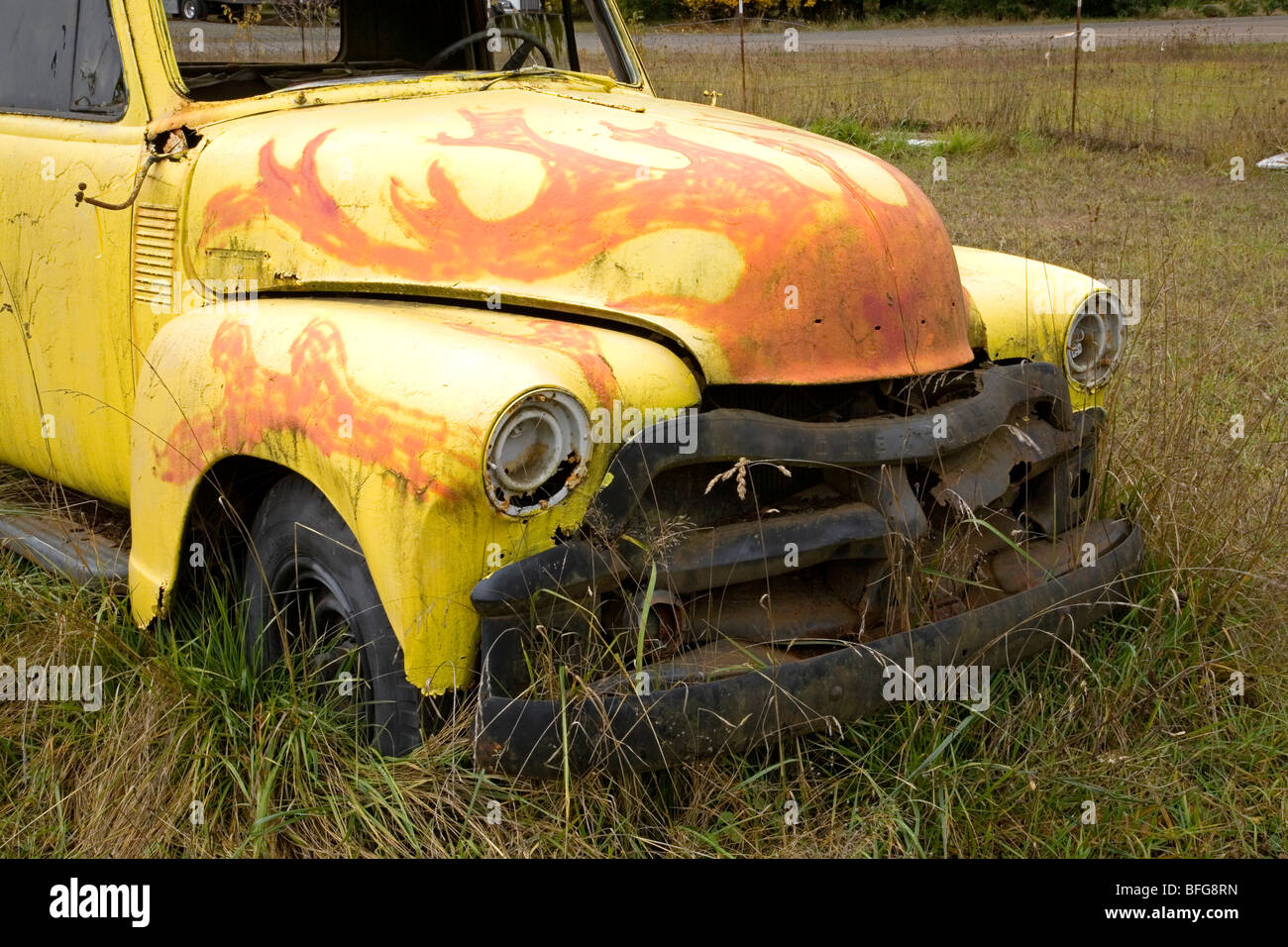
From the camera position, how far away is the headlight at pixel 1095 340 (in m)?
3.42

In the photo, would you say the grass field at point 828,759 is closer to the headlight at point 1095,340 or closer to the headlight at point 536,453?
the headlight at point 1095,340

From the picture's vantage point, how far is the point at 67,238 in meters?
3.38

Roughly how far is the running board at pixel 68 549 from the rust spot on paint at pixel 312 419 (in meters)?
0.48

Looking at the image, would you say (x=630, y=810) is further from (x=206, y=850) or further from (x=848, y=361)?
(x=848, y=361)

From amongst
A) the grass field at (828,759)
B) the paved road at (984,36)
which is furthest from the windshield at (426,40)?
the paved road at (984,36)

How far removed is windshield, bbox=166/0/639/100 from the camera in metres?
3.87

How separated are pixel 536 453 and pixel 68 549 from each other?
164 cm

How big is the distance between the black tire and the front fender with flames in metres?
0.11

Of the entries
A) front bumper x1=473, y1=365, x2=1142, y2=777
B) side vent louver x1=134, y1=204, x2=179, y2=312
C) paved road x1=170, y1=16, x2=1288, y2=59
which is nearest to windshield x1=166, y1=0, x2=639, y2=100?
side vent louver x1=134, y1=204, x2=179, y2=312

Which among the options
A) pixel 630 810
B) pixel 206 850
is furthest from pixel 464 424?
pixel 206 850

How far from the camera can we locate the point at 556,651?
2.41 metres

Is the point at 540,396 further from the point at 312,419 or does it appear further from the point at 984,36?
the point at 984,36

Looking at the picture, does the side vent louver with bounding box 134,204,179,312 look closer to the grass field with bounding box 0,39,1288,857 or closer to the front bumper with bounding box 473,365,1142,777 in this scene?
the grass field with bounding box 0,39,1288,857
